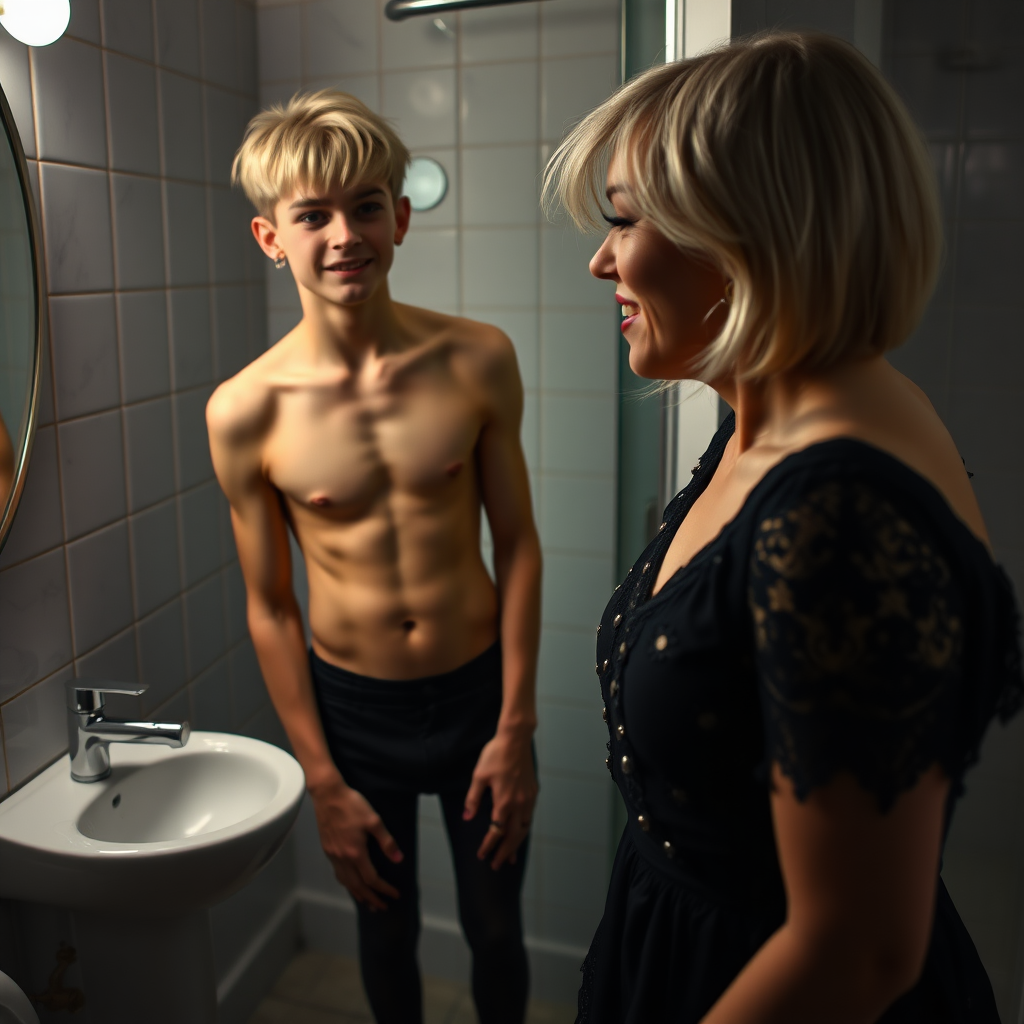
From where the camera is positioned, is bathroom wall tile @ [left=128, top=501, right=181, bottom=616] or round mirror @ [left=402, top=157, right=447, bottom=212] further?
round mirror @ [left=402, top=157, right=447, bottom=212]

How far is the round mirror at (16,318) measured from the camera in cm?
120

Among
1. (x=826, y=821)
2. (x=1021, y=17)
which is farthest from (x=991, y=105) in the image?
(x=826, y=821)

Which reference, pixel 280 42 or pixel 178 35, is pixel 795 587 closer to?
pixel 178 35

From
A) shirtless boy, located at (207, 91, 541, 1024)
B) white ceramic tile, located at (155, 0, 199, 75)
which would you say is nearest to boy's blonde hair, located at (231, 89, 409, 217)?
shirtless boy, located at (207, 91, 541, 1024)

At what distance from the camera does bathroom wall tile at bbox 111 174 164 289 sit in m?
1.45

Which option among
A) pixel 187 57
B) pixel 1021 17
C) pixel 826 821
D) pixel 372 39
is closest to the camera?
pixel 826 821

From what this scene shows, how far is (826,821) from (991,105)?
0.90 metres

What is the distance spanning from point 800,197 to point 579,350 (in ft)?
3.71

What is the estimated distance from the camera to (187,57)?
1.59 meters

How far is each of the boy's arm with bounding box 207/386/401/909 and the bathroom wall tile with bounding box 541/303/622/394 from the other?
2.01 feet

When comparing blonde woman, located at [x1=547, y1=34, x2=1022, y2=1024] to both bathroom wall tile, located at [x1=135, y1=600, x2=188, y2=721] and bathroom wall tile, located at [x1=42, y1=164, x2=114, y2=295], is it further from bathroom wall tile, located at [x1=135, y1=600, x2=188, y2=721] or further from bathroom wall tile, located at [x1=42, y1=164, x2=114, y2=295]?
bathroom wall tile, located at [x1=135, y1=600, x2=188, y2=721]

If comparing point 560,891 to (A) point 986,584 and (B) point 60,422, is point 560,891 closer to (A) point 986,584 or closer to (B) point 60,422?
(B) point 60,422

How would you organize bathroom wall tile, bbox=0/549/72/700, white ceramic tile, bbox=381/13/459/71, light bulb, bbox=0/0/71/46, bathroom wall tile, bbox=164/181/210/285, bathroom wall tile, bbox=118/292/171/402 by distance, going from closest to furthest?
light bulb, bbox=0/0/71/46
bathroom wall tile, bbox=0/549/72/700
bathroom wall tile, bbox=118/292/171/402
bathroom wall tile, bbox=164/181/210/285
white ceramic tile, bbox=381/13/459/71

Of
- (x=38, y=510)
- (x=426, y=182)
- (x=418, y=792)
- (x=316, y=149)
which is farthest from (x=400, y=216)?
(x=418, y=792)
